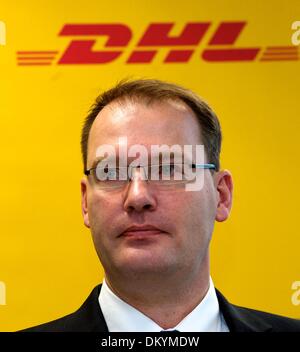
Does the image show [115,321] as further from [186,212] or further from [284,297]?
[284,297]

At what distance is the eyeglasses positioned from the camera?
1441mm

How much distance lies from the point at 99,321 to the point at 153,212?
39 cm

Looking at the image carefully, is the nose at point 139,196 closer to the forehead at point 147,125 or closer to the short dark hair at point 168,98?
the forehead at point 147,125

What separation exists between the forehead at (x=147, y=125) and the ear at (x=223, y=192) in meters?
0.16

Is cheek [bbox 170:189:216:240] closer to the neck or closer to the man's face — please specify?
the man's face

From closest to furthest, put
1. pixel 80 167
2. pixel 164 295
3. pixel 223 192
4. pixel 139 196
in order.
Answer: pixel 139 196, pixel 164 295, pixel 223 192, pixel 80 167

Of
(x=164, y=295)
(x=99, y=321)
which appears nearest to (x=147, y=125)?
(x=164, y=295)

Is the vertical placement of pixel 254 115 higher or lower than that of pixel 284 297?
higher

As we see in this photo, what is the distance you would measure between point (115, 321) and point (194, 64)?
3.75ft

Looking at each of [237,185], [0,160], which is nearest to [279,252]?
[237,185]

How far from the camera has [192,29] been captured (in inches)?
84.9

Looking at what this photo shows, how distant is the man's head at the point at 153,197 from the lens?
1.41 meters

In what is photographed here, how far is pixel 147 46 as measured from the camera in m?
2.15

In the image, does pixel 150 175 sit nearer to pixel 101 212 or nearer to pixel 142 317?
pixel 101 212
